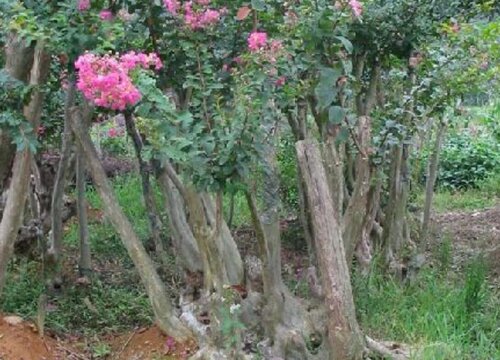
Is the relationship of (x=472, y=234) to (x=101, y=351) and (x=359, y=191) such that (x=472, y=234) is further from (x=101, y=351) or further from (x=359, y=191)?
(x=101, y=351)

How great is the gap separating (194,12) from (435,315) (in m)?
2.11

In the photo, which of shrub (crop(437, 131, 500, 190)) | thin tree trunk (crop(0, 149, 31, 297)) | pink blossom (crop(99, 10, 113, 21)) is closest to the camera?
pink blossom (crop(99, 10, 113, 21))

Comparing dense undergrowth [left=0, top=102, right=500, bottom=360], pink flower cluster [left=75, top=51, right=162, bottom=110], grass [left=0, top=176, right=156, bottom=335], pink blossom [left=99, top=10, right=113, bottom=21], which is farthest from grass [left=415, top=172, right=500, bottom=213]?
pink flower cluster [left=75, top=51, right=162, bottom=110]

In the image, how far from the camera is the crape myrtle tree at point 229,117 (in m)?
3.04

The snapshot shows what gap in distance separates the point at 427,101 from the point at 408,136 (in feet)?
0.83

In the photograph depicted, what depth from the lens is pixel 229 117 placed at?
3135 mm

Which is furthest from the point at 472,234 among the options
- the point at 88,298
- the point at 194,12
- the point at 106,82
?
the point at 106,82

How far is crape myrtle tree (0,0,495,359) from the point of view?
3045 mm

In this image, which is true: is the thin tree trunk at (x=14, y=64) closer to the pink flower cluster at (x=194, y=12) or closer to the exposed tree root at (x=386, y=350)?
the pink flower cluster at (x=194, y=12)

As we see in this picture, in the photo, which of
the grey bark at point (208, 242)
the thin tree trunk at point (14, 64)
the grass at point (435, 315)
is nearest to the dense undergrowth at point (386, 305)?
the grass at point (435, 315)

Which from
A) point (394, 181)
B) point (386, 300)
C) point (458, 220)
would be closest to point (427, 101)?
point (394, 181)

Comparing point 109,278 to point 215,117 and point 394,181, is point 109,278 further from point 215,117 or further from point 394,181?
point 215,117

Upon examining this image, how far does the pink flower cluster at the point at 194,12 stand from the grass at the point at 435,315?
71.7 inches

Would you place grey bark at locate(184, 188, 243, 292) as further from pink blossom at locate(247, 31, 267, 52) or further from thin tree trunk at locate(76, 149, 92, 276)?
thin tree trunk at locate(76, 149, 92, 276)
